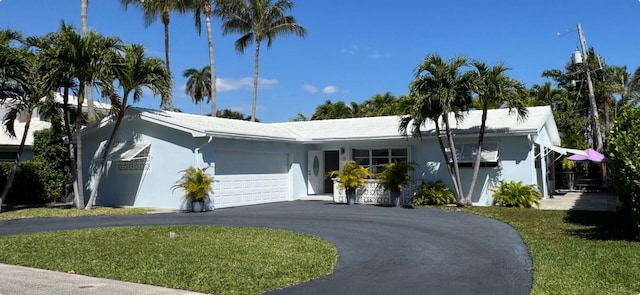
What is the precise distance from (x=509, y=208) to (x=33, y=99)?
1622 centimetres

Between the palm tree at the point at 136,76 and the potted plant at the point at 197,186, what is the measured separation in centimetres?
301

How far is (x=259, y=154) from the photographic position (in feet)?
63.7

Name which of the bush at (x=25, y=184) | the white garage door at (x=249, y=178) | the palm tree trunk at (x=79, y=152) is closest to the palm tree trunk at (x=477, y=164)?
the white garage door at (x=249, y=178)

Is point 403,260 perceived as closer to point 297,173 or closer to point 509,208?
point 509,208

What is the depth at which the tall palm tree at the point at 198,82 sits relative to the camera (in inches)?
2272

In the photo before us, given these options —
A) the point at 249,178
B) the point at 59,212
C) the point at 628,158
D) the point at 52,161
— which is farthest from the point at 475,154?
the point at 52,161

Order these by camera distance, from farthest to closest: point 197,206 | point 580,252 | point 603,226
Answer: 1. point 197,206
2. point 603,226
3. point 580,252

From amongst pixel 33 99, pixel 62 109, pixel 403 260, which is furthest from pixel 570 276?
pixel 62 109

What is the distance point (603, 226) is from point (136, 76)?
1458 centimetres

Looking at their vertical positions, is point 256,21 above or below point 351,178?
above

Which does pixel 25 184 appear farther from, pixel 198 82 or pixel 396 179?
pixel 198 82

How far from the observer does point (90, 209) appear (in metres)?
16.6

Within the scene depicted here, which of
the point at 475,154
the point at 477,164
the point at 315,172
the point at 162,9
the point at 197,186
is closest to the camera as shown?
the point at 197,186

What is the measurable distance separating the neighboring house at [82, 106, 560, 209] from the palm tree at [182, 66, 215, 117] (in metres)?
38.5
